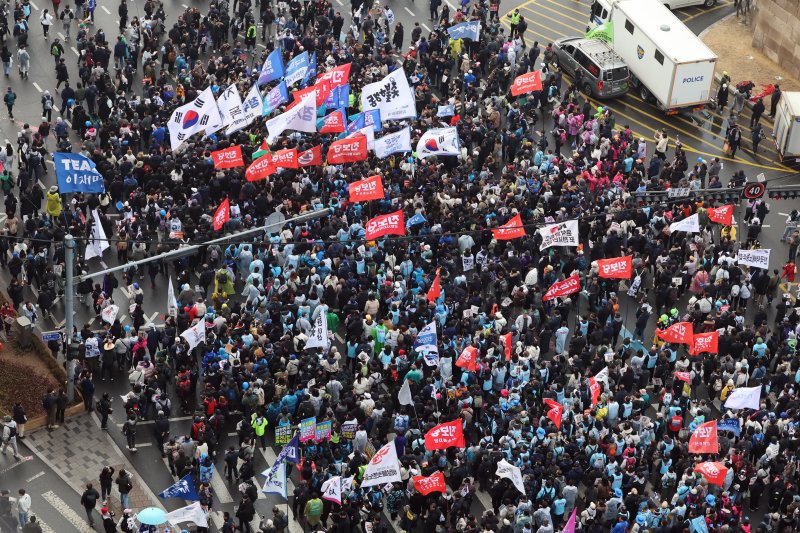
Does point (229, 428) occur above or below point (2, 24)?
below

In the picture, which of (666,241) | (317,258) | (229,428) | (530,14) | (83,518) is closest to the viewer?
(83,518)

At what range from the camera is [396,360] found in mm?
39875

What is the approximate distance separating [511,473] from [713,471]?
5.15 meters

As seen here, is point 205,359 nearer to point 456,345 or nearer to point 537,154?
point 456,345

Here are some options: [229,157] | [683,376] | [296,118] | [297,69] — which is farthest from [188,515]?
[297,69]

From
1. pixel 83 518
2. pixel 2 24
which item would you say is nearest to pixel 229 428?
pixel 83 518

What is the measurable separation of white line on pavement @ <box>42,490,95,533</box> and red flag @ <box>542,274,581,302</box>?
1488cm

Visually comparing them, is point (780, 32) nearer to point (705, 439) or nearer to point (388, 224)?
point (388, 224)

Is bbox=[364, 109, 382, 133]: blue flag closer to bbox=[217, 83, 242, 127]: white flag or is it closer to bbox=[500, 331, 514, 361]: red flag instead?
bbox=[217, 83, 242, 127]: white flag

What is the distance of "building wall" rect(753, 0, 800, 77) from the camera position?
59031 millimetres

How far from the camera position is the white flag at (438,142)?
47.4 meters

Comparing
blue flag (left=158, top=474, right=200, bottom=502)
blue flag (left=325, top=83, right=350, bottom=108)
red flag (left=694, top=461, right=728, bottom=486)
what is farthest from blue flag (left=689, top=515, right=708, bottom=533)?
blue flag (left=325, top=83, right=350, bottom=108)

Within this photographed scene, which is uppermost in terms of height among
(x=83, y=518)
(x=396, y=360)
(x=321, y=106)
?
(x=321, y=106)

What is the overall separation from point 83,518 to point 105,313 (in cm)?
671
